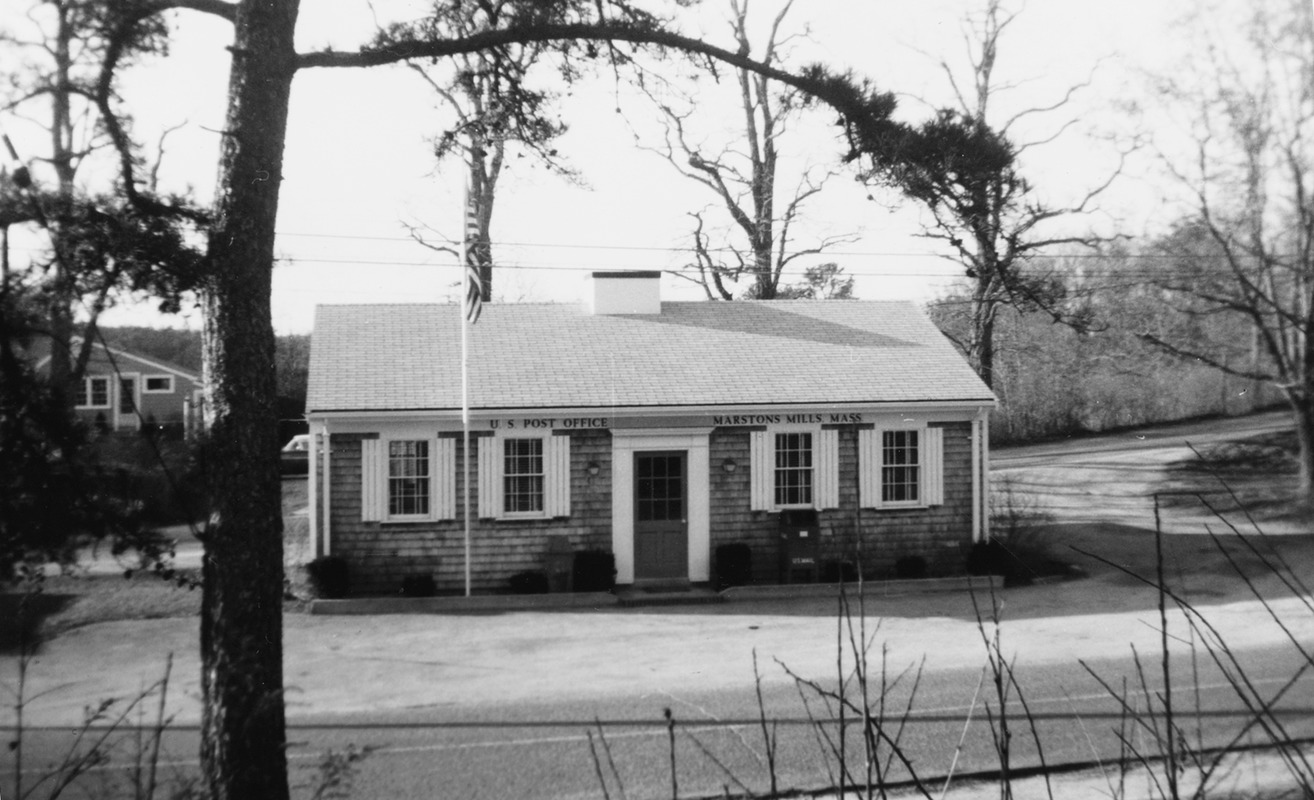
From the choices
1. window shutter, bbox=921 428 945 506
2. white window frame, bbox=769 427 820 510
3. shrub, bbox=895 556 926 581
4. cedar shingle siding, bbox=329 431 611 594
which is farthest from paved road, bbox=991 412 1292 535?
cedar shingle siding, bbox=329 431 611 594

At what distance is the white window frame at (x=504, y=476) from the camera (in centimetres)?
1593

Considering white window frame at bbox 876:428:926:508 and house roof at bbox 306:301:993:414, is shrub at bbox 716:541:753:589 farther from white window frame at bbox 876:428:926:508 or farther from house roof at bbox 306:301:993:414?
white window frame at bbox 876:428:926:508

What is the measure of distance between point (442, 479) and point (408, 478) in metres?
0.47

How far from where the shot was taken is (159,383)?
648 centimetres

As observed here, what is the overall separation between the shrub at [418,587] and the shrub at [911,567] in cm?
662

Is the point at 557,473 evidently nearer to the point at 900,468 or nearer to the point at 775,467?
the point at 775,467

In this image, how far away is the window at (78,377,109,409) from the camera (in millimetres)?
4785

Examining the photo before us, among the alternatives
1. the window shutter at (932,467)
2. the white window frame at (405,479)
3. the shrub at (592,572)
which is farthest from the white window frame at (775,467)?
the white window frame at (405,479)

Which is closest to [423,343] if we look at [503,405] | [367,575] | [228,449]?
[503,405]

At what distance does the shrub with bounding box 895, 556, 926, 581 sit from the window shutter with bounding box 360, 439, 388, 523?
7357 mm

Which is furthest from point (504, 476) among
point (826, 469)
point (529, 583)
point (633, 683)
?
point (633, 683)

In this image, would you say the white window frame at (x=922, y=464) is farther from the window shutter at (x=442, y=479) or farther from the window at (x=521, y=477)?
the window shutter at (x=442, y=479)

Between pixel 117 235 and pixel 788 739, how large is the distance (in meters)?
5.66

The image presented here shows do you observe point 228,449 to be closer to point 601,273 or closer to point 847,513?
point 847,513
